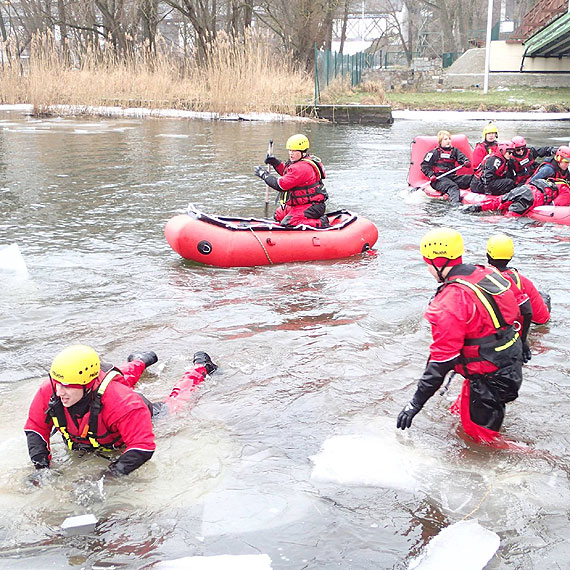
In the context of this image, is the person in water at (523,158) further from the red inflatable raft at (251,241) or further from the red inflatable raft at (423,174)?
the red inflatable raft at (251,241)

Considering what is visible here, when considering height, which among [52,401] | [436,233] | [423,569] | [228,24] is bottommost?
[423,569]

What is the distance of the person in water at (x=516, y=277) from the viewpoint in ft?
15.1

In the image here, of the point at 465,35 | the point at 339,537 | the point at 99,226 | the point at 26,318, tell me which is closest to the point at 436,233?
the point at 339,537

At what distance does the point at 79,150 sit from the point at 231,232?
9381 mm

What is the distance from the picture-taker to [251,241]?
802 centimetres

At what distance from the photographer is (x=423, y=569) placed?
3.42m

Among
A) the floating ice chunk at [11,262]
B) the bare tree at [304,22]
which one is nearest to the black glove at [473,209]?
the floating ice chunk at [11,262]

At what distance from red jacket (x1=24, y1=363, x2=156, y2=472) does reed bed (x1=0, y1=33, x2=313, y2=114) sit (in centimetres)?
1708

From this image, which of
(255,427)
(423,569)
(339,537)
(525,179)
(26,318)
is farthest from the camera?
Result: (525,179)

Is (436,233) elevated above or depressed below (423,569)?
above

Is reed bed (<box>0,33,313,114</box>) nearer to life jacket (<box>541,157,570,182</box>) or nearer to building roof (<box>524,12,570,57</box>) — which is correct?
building roof (<box>524,12,570,57</box>)

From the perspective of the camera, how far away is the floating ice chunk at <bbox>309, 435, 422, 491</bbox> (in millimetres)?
4137

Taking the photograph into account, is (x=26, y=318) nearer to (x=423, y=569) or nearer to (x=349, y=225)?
(x=349, y=225)

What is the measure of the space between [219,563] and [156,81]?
20.3 m
